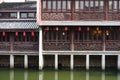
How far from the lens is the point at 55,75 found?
1009 inches

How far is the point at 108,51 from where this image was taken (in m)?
26.9

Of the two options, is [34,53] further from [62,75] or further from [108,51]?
[108,51]

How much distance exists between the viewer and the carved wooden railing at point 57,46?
1081 inches

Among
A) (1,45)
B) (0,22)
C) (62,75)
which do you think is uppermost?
(0,22)

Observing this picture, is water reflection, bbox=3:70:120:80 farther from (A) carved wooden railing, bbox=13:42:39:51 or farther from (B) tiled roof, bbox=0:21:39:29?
(B) tiled roof, bbox=0:21:39:29

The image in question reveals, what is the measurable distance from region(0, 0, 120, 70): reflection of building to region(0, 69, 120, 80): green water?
0.88 metres

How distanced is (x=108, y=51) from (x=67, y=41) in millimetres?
3162

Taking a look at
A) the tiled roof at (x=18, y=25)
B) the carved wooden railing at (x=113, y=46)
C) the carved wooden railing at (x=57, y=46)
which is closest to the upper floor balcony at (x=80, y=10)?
the tiled roof at (x=18, y=25)

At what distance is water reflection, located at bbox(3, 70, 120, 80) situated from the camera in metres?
24.6

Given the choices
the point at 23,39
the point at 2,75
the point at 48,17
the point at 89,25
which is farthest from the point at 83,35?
the point at 2,75

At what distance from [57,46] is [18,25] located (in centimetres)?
359

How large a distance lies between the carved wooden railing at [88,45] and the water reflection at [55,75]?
1877 millimetres

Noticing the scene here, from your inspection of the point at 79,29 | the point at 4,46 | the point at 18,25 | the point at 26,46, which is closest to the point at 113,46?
the point at 79,29

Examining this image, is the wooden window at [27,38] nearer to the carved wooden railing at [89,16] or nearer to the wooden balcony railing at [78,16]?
the wooden balcony railing at [78,16]
